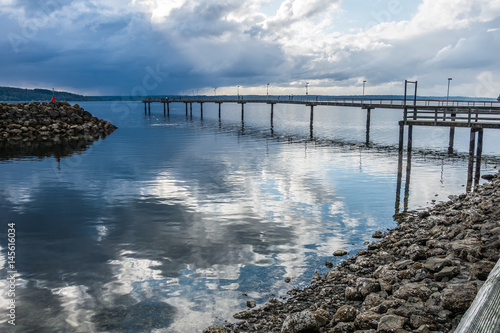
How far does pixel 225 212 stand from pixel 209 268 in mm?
6319

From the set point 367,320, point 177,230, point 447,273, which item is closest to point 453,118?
point 177,230

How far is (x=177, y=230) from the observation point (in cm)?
1583

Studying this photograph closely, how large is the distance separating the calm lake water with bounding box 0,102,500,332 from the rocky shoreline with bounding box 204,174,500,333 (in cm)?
93

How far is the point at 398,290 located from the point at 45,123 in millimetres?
65683

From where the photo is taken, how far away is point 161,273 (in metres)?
11.9

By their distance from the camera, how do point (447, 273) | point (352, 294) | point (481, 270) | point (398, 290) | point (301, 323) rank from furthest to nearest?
point (352, 294), point (447, 273), point (398, 290), point (301, 323), point (481, 270)

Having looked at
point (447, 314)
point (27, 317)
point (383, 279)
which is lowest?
point (27, 317)

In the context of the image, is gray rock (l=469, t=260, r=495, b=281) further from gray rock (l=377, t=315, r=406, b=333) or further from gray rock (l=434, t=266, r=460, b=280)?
gray rock (l=377, t=315, r=406, b=333)

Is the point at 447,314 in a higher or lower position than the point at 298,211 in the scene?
higher

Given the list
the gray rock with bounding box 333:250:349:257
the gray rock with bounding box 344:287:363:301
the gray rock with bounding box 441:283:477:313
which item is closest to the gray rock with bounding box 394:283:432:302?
the gray rock with bounding box 441:283:477:313

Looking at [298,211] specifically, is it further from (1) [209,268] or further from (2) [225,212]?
(1) [209,268]

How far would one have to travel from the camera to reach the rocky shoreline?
6668 mm

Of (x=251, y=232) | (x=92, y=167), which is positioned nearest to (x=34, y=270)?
(x=251, y=232)

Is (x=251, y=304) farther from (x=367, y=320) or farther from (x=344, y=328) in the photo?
(x=367, y=320)
